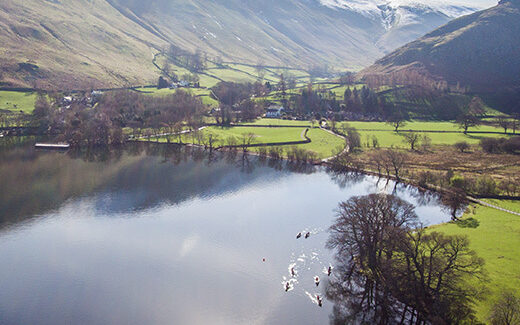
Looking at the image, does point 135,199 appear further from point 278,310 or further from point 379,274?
point 379,274

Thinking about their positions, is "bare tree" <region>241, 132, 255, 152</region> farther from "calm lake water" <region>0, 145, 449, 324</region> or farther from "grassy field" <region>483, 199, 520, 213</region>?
"grassy field" <region>483, 199, 520, 213</region>

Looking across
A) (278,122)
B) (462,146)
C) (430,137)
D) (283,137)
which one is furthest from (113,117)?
(462,146)

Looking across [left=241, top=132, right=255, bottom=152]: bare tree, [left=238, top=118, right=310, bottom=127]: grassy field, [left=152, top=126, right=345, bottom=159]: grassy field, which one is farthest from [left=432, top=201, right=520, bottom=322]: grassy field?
[left=238, top=118, right=310, bottom=127]: grassy field

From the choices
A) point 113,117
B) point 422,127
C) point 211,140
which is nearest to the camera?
point 211,140

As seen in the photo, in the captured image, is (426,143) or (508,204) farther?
(426,143)

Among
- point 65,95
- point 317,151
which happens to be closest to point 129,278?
point 317,151

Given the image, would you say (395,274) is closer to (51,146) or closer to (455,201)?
(455,201)

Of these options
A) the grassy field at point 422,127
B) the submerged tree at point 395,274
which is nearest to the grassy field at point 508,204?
the submerged tree at point 395,274

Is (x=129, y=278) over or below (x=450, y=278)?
below
